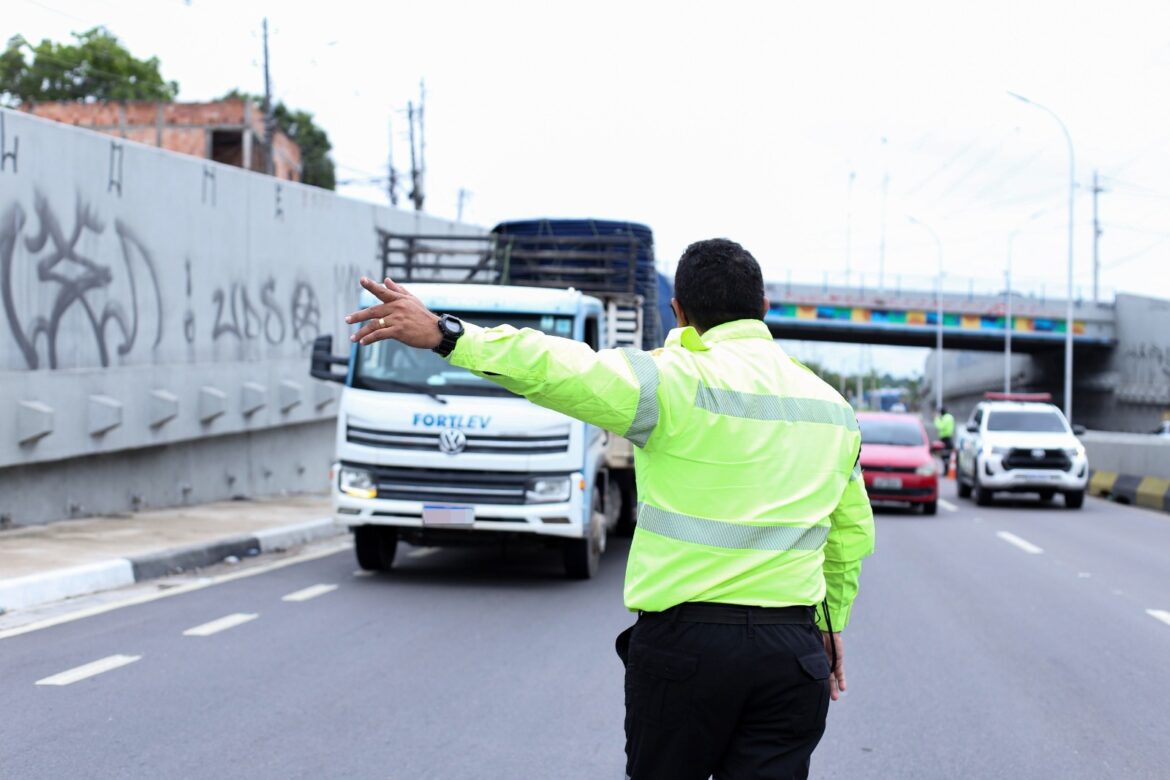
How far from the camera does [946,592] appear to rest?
11.4 meters

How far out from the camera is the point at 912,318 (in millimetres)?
63375

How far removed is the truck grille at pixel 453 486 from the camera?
35.0ft

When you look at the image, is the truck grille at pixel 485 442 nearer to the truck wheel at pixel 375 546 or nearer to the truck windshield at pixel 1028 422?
the truck wheel at pixel 375 546

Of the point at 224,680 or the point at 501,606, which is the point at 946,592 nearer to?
the point at 501,606

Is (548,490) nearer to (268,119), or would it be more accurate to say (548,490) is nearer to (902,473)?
(902,473)

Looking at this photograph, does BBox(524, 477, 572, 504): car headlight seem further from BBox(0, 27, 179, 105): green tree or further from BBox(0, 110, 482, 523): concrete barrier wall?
BBox(0, 27, 179, 105): green tree

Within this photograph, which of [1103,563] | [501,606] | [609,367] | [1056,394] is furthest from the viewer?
[1056,394]

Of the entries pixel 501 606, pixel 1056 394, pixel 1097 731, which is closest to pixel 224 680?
pixel 501 606

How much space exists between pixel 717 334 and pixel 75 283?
12991 millimetres

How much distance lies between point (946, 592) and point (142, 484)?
9.82 meters

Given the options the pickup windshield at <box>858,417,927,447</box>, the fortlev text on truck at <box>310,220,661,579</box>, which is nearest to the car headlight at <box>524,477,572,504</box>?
the fortlev text on truck at <box>310,220,661,579</box>

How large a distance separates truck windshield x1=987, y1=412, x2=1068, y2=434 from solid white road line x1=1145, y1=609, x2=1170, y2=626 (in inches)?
518

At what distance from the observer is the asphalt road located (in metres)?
5.69

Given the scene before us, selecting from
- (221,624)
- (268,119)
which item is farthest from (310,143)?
(221,624)
